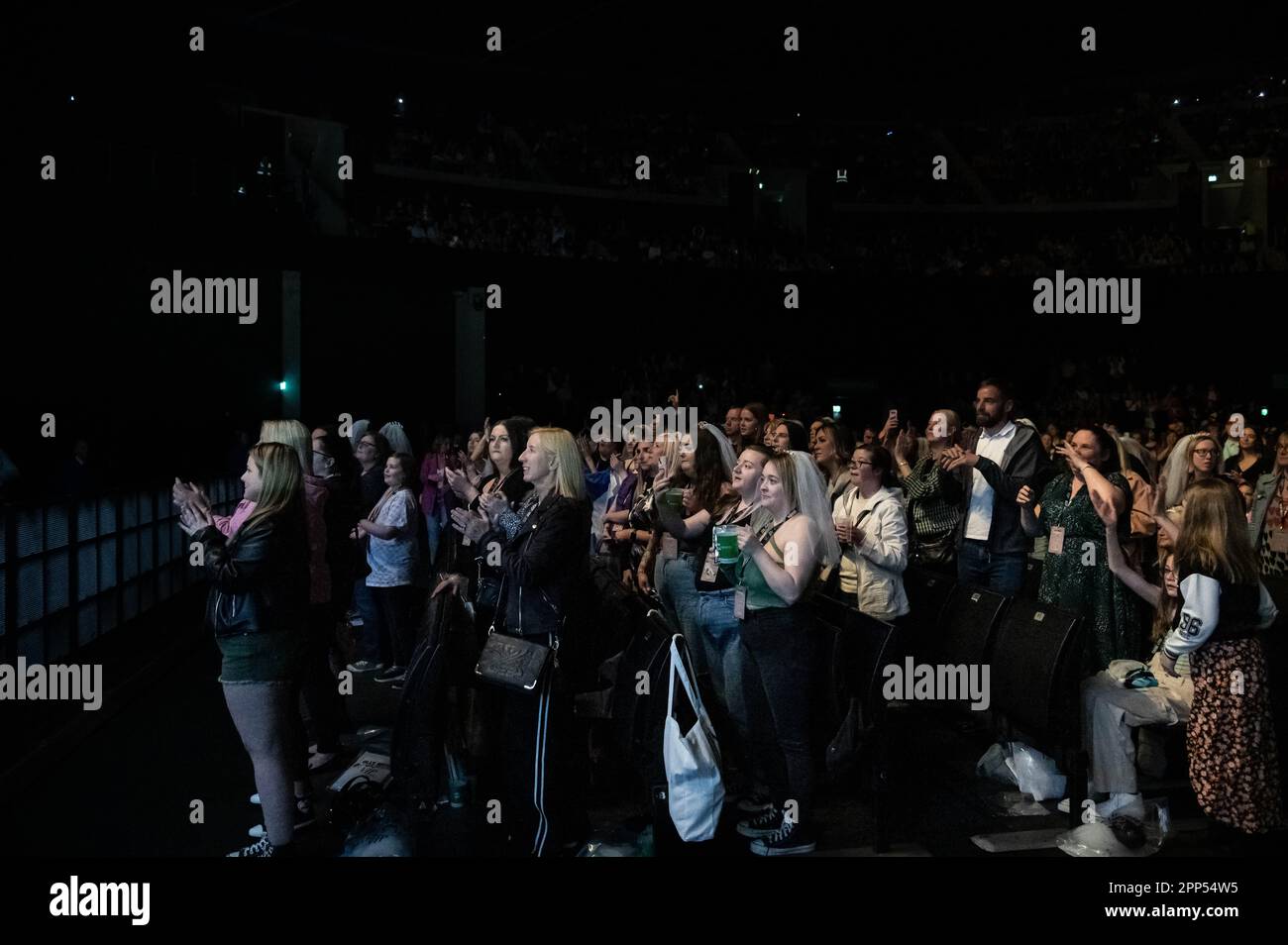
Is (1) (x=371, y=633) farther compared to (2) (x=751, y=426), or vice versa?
(2) (x=751, y=426)

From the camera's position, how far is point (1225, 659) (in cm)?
402

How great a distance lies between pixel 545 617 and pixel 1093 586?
250 cm

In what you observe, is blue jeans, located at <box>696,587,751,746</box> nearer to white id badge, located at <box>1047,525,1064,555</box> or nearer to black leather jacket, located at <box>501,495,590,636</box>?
black leather jacket, located at <box>501,495,590,636</box>

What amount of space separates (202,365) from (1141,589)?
12.3 meters

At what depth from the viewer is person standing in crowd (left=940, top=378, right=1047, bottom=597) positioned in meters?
5.77

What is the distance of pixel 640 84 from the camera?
2105 centimetres

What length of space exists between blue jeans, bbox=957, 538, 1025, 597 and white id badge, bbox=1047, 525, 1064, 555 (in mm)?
692

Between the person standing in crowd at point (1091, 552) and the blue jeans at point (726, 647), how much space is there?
1486 millimetres

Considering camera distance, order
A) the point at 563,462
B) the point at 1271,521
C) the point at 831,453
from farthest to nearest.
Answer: the point at 1271,521, the point at 831,453, the point at 563,462

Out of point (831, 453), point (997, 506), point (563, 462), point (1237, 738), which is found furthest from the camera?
point (831, 453)

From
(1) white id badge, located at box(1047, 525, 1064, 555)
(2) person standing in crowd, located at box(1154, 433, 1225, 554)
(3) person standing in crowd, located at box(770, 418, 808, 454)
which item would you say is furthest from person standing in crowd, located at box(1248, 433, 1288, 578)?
(1) white id badge, located at box(1047, 525, 1064, 555)

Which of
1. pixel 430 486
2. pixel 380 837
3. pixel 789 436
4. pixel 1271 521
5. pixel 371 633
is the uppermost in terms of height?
pixel 789 436

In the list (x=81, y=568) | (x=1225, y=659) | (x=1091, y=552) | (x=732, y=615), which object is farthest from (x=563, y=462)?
(x=81, y=568)

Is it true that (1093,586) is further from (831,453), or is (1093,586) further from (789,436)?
(831,453)
